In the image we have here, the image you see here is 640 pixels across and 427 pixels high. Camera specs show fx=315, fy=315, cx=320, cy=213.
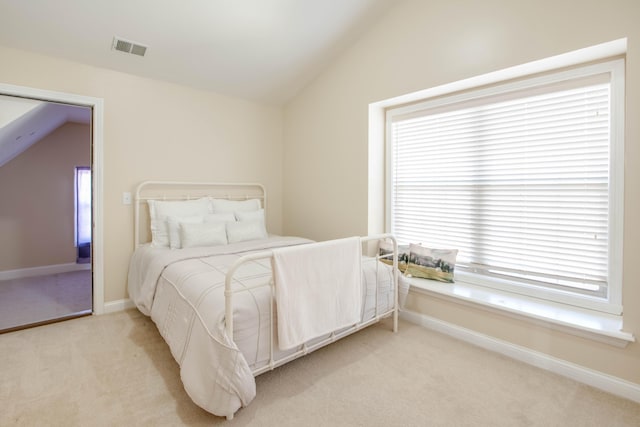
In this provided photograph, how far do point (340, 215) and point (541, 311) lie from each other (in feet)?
6.24

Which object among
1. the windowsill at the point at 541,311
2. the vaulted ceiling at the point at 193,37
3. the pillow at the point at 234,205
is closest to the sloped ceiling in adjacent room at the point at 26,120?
the vaulted ceiling at the point at 193,37

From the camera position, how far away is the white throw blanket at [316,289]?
5.59 ft

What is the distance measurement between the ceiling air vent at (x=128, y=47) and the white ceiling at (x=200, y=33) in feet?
→ 0.13

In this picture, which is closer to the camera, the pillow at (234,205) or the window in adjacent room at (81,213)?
the pillow at (234,205)

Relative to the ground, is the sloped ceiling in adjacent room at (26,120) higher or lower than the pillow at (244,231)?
higher

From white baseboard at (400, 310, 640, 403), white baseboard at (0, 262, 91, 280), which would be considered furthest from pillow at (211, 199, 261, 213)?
white baseboard at (0, 262, 91, 280)

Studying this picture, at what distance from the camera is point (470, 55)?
2.36 metres

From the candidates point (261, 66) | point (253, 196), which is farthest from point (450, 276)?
point (261, 66)

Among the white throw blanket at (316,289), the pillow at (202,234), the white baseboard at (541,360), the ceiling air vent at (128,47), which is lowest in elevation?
the white baseboard at (541,360)

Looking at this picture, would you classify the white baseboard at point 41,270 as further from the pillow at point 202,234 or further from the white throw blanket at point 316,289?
the white throw blanket at point 316,289

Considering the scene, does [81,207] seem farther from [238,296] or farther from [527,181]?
[527,181]

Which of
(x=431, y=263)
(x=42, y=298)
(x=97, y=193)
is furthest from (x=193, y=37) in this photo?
(x=42, y=298)

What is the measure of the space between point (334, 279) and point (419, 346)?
944mm

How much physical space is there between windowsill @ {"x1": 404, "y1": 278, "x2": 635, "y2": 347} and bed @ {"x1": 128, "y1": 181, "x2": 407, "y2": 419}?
1.23ft
